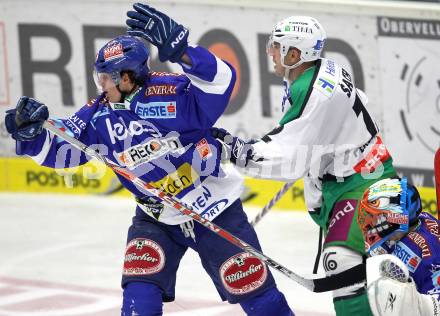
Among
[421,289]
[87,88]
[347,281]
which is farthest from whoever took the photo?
[87,88]

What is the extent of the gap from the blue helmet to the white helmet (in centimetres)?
57

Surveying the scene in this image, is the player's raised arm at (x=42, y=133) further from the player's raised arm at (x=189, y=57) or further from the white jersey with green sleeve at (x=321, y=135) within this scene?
the white jersey with green sleeve at (x=321, y=135)

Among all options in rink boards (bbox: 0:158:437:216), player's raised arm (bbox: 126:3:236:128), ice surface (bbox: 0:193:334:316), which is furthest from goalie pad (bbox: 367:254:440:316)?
rink boards (bbox: 0:158:437:216)

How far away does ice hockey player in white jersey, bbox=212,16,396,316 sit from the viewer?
461cm

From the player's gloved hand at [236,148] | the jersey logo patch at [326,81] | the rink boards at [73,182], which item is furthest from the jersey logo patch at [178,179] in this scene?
the rink boards at [73,182]

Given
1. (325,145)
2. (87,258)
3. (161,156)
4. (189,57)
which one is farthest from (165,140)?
(87,258)

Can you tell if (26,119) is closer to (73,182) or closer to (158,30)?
(158,30)

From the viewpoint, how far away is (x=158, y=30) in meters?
4.43

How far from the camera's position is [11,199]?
27.4 feet

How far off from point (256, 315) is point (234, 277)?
19 centimetres

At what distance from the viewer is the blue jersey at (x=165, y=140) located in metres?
4.70

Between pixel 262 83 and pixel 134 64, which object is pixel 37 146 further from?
pixel 262 83

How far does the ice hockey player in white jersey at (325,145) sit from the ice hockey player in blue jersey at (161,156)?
0.62 feet

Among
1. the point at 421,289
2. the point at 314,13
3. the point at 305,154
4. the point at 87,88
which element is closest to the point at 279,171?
the point at 305,154
